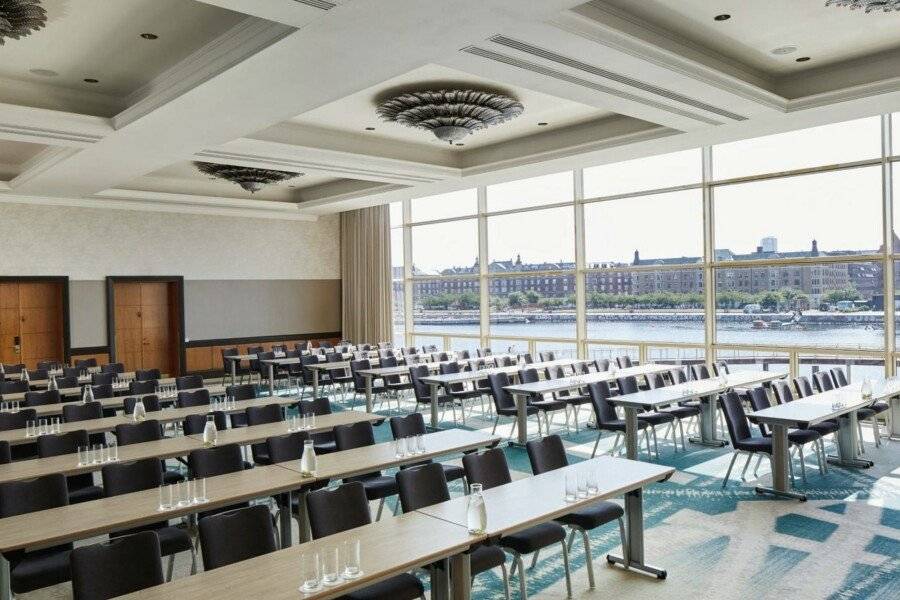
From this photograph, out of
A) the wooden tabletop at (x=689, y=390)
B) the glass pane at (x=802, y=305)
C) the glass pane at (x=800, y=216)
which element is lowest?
the wooden tabletop at (x=689, y=390)

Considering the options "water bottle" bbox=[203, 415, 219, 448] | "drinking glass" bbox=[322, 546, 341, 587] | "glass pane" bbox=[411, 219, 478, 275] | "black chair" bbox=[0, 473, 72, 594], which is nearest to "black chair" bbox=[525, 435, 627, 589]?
"drinking glass" bbox=[322, 546, 341, 587]

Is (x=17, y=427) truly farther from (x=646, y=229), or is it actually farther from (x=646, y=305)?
(x=646, y=229)

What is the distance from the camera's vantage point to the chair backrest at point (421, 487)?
4566 millimetres

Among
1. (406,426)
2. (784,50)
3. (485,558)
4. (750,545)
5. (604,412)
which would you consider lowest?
(750,545)

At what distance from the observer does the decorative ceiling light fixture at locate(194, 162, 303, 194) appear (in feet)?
41.1

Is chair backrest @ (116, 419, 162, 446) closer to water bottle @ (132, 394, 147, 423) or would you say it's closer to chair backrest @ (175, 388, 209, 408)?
water bottle @ (132, 394, 147, 423)

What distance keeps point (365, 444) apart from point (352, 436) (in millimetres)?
146

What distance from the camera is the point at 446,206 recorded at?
1697 centimetres

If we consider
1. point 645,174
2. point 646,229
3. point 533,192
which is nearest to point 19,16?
point 645,174

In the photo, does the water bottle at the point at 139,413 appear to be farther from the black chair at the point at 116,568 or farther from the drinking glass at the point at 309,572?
the drinking glass at the point at 309,572

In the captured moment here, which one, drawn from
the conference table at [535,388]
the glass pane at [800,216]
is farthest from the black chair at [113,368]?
the glass pane at [800,216]

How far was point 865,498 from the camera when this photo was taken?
22.0 feet

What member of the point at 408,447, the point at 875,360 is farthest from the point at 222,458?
the point at 875,360

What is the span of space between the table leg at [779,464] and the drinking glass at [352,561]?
4.82 meters
